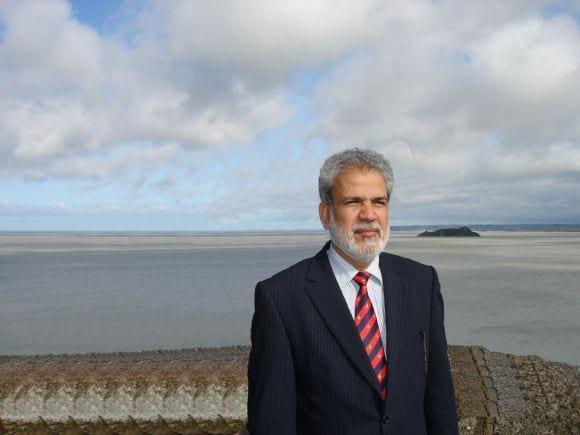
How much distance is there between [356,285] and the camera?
3104mm

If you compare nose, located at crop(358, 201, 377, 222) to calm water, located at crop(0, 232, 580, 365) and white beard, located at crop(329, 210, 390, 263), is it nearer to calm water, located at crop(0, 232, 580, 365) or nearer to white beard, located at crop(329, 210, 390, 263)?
white beard, located at crop(329, 210, 390, 263)

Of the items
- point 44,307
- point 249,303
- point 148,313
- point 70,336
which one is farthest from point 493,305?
point 44,307

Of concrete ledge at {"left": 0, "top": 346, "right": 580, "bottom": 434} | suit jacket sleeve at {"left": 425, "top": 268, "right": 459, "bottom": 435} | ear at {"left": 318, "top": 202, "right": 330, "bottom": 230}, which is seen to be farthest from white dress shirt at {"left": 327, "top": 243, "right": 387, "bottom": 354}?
concrete ledge at {"left": 0, "top": 346, "right": 580, "bottom": 434}

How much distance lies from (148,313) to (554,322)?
19752 mm

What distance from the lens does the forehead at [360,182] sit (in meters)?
3.03

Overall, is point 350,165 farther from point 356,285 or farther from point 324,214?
point 356,285

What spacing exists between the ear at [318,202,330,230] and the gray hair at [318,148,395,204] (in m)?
0.05

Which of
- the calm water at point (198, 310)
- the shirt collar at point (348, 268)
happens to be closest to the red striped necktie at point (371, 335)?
the shirt collar at point (348, 268)

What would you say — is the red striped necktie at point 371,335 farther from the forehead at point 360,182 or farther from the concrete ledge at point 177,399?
the concrete ledge at point 177,399

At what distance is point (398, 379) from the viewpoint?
2951 millimetres

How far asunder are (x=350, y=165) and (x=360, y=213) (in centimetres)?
27

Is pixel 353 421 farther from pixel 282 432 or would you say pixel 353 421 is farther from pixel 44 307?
pixel 44 307

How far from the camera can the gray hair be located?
305 cm

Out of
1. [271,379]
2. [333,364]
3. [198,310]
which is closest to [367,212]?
[333,364]
